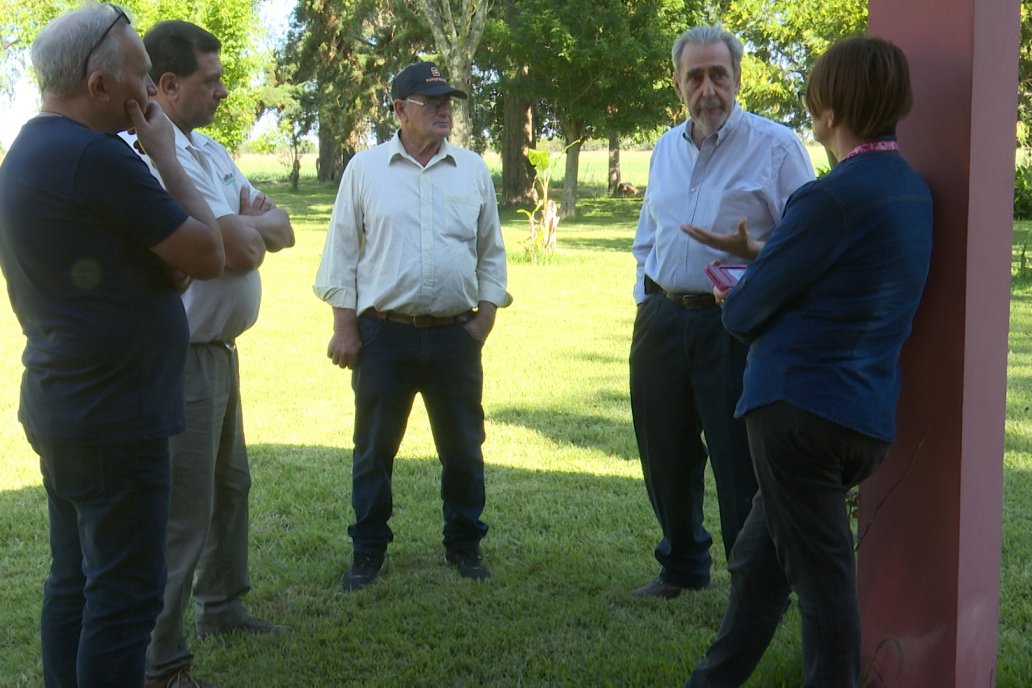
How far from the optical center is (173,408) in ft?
10.0

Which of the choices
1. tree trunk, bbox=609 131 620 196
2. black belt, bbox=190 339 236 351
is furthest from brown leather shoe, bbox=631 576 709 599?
tree trunk, bbox=609 131 620 196

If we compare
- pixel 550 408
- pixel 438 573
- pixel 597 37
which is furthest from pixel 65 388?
pixel 597 37

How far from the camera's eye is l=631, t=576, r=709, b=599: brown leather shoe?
489 cm

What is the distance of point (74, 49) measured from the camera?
9.25 ft

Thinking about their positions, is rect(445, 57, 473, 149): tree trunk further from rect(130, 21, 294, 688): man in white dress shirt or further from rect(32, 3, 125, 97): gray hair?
rect(32, 3, 125, 97): gray hair

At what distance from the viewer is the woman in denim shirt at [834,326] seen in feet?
9.40

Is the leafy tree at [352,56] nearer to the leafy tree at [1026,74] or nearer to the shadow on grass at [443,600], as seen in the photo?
the leafy tree at [1026,74]

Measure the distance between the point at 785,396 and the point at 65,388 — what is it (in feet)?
5.99

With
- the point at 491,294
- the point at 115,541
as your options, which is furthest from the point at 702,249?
the point at 115,541

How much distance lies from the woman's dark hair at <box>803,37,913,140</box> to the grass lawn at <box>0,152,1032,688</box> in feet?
6.45

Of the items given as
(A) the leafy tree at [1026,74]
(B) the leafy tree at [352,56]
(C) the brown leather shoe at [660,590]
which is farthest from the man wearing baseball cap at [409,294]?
(B) the leafy tree at [352,56]

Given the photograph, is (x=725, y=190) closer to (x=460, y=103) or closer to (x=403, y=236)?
(x=403, y=236)

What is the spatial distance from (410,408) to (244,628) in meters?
1.21

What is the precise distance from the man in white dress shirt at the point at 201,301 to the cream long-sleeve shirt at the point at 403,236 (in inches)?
38.4
